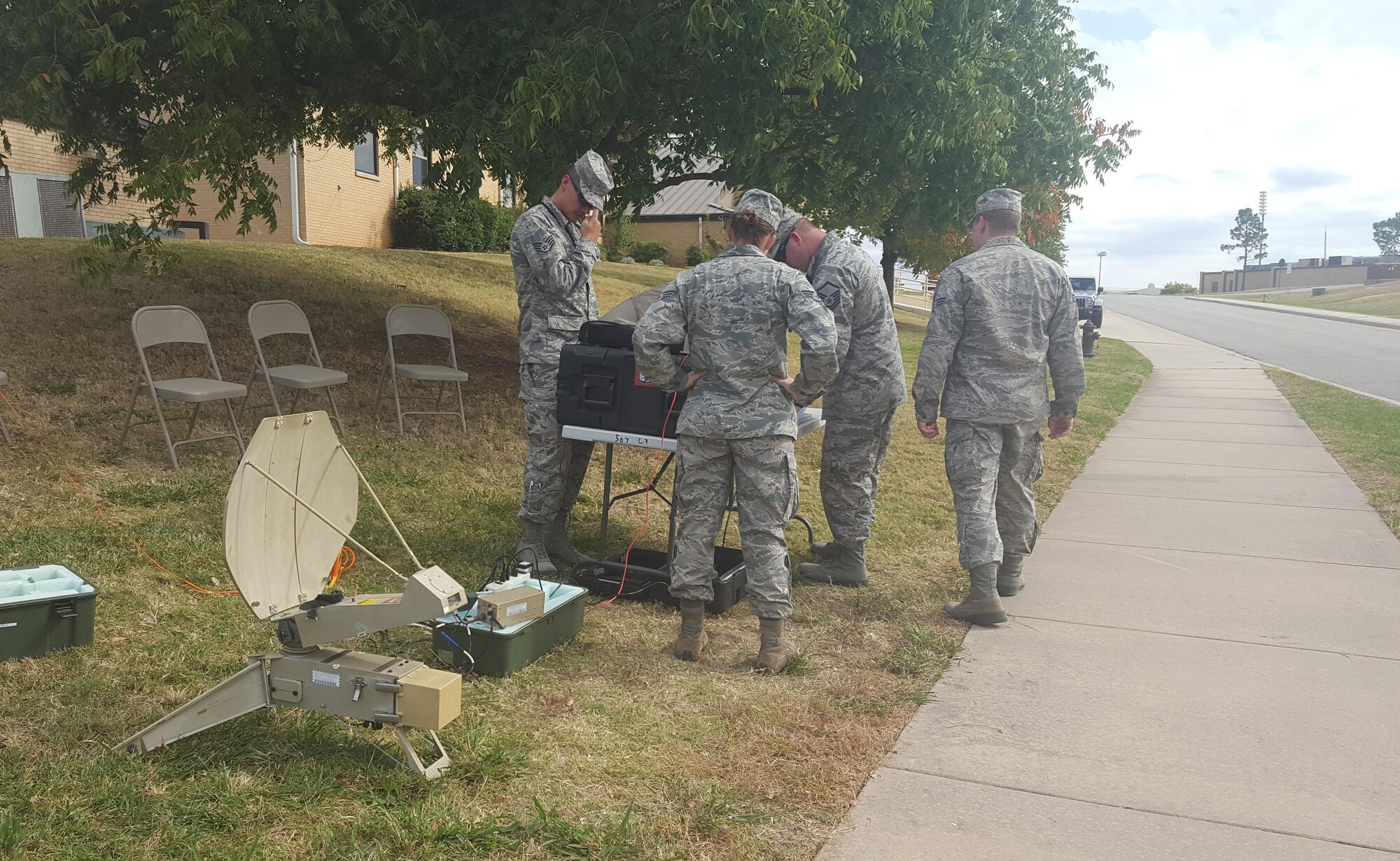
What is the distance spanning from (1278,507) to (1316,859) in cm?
587

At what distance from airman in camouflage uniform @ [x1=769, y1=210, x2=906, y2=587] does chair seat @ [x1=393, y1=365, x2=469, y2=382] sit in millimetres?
4106

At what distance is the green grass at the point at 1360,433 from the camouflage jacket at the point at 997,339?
144 inches

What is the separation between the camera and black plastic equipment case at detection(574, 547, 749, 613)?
213 inches

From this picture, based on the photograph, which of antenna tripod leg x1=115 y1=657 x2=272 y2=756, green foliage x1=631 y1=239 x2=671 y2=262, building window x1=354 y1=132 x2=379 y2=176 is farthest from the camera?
green foliage x1=631 y1=239 x2=671 y2=262

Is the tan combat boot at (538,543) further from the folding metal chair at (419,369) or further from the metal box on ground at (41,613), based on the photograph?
the folding metal chair at (419,369)

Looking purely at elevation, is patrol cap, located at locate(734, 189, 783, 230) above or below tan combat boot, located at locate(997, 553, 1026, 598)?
above

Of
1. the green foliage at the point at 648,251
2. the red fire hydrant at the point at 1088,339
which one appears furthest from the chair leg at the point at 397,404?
the green foliage at the point at 648,251

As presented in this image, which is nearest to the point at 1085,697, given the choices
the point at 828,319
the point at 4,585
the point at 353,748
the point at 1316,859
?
the point at 1316,859

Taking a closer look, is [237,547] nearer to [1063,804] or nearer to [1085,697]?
[1063,804]

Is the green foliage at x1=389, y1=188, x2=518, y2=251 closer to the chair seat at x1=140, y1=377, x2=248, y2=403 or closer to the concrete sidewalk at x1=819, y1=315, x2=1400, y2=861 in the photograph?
the chair seat at x1=140, y1=377, x2=248, y2=403

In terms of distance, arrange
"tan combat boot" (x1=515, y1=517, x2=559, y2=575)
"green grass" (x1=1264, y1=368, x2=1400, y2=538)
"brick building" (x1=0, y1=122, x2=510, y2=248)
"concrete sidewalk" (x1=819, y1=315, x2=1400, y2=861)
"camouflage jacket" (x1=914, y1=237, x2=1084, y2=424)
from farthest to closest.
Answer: "brick building" (x1=0, y1=122, x2=510, y2=248)
"green grass" (x1=1264, y1=368, x2=1400, y2=538)
"tan combat boot" (x1=515, y1=517, x2=559, y2=575)
"camouflage jacket" (x1=914, y1=237, x2=1084, y2=424)
"concrete sidewalk" (x1=819, y1=315, x2=1400, y2=861)

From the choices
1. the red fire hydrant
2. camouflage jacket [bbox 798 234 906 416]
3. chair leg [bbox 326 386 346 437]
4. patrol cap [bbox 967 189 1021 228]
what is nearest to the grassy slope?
chair leg [bbox 326 386 346 437]

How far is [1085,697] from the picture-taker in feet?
14.0

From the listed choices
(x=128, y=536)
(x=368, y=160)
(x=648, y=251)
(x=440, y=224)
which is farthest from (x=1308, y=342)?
(x=128, y=536)
